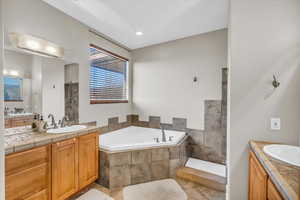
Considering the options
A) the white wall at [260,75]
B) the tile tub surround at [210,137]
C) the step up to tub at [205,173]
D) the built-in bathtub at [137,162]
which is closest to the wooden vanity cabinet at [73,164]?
the built-in bathtub at [137,162]

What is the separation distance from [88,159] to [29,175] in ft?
2.34

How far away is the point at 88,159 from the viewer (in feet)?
6.50

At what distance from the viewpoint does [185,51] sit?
10.3ft

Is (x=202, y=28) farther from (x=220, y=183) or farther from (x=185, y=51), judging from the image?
(x=220, y=183)

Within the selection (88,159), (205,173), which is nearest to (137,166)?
(88,159)

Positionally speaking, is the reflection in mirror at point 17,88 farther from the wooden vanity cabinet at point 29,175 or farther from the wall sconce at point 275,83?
the wall sconce at point 275,83

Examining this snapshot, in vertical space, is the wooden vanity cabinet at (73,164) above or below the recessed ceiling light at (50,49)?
below

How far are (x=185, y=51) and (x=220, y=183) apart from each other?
2516mm

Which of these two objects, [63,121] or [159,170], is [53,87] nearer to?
[63,121]

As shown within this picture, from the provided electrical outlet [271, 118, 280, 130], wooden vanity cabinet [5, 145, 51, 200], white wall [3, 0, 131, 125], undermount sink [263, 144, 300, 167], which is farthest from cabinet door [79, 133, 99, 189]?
electrical outlet [271, 118, 280, 130]

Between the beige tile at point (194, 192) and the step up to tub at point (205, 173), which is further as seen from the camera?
the step up to tub at point (205, 173)

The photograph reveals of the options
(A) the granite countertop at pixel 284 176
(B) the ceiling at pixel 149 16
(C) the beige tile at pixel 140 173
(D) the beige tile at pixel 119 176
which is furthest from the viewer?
(C) the beige tile at pixel 140 173

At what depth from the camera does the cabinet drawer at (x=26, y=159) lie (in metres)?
1.19

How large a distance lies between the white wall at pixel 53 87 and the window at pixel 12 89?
266 mm
